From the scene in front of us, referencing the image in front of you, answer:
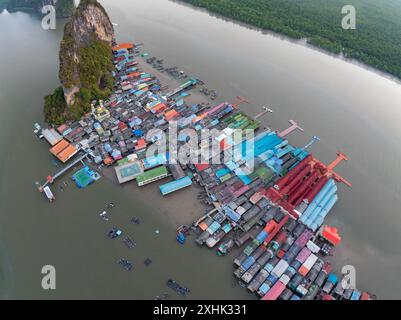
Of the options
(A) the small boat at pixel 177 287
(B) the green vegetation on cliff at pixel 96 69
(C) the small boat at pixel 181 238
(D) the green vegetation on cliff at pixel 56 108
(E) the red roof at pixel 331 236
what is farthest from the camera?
(B) the green vegetation on cliff at pixel 96 69

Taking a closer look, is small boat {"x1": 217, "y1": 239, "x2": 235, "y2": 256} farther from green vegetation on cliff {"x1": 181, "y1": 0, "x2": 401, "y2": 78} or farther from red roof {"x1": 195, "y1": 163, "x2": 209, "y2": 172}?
green vegetation on cliff {"x1": 181, "y1": 0, "x2": 401, "y2": 78}

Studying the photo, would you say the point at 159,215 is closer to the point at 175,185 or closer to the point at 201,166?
the point at 175,185

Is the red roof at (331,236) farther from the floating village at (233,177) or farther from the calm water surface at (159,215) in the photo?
the calm water surface at (159,215)

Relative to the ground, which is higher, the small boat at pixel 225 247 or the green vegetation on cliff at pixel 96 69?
the green vegetation on cliff at pixel 96 69

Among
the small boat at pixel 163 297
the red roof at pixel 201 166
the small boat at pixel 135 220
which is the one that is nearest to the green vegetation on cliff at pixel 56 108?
the small boat at pixel 135 220

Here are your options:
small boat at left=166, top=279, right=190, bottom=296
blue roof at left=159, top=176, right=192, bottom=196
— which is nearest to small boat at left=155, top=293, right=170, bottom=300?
small boat at left=166, top=279, right=190, bottom=296

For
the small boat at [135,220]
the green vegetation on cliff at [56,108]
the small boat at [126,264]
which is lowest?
the small boat at [126,264]
